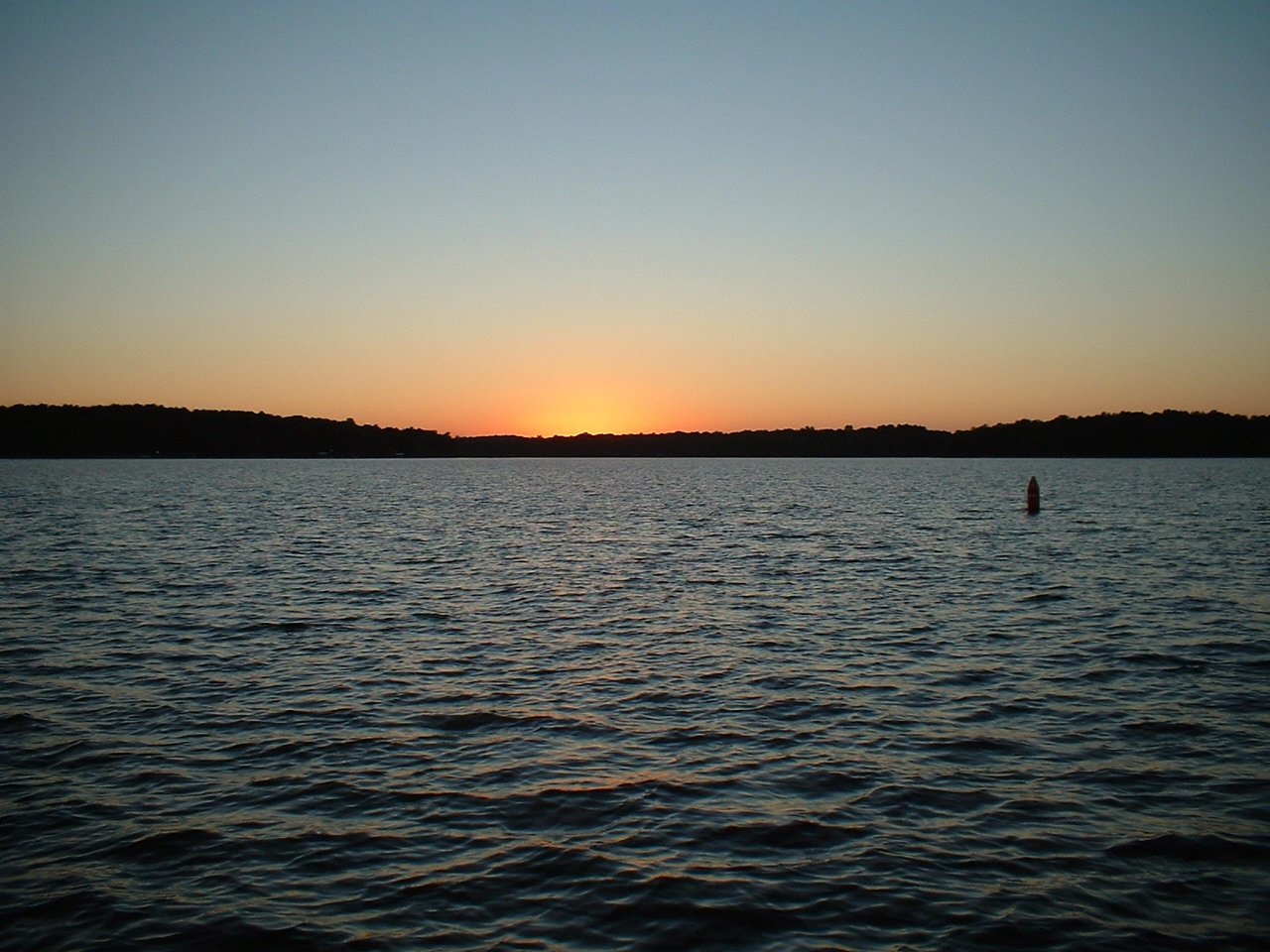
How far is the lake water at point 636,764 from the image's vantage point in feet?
31.6

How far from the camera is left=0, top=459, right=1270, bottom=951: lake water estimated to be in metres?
9.62

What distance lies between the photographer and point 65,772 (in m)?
13.9

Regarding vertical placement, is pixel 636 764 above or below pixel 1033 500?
below

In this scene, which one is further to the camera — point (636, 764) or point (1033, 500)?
point (1033, 500)

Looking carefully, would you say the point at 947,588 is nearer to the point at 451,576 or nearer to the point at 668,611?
the point at 668,611

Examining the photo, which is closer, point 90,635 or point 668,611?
point 90,635

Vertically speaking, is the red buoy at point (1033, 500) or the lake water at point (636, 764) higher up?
the red buoy at point (1033, 500)

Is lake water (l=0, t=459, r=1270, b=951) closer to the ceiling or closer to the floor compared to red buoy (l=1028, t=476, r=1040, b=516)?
closer to the floor

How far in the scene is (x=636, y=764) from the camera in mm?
14375

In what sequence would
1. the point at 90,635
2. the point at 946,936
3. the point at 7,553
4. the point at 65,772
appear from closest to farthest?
the point at 946,936 → the point at 65,772 → the point at 90,635 → the point at 7,553

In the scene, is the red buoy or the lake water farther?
the red buoy

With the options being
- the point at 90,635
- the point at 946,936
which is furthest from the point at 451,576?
the point at 946,936

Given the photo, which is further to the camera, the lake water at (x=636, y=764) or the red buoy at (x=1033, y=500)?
the red buoy at (x=1033, y=500)

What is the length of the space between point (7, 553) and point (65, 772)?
3680cm
